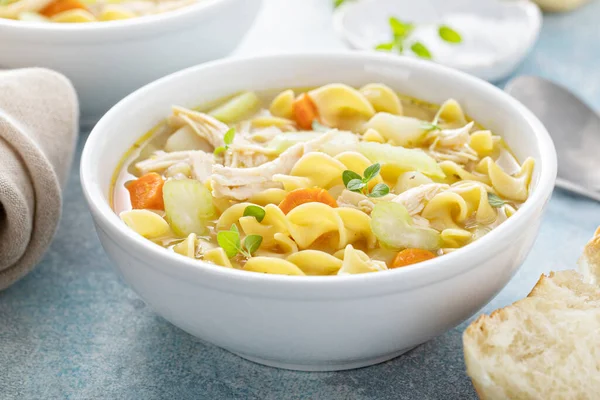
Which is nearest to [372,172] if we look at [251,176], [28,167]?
[251,176]

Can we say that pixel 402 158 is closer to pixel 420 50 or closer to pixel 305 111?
pixel 305 111

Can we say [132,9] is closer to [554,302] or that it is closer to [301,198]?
[301,198]

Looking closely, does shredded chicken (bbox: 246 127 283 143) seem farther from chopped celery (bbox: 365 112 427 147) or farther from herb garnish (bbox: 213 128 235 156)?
chopped celery (bbox: 365 112 427 147)

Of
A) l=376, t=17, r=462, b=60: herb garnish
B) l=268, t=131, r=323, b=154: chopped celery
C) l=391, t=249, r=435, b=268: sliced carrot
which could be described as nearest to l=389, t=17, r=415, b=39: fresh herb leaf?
l=376, t=17, r=462, b=60: herb garnish

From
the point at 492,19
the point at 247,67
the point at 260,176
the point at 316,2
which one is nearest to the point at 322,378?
the point at 260,176

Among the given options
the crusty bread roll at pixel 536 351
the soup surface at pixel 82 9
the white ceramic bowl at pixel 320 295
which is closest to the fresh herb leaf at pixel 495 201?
the white ceramic bowl at pixel 320 295

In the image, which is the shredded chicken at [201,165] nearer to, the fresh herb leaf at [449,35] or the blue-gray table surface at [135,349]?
the blue-gray table surface at [135,349]

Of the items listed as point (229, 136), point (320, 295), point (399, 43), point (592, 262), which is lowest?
point (399, 43)
